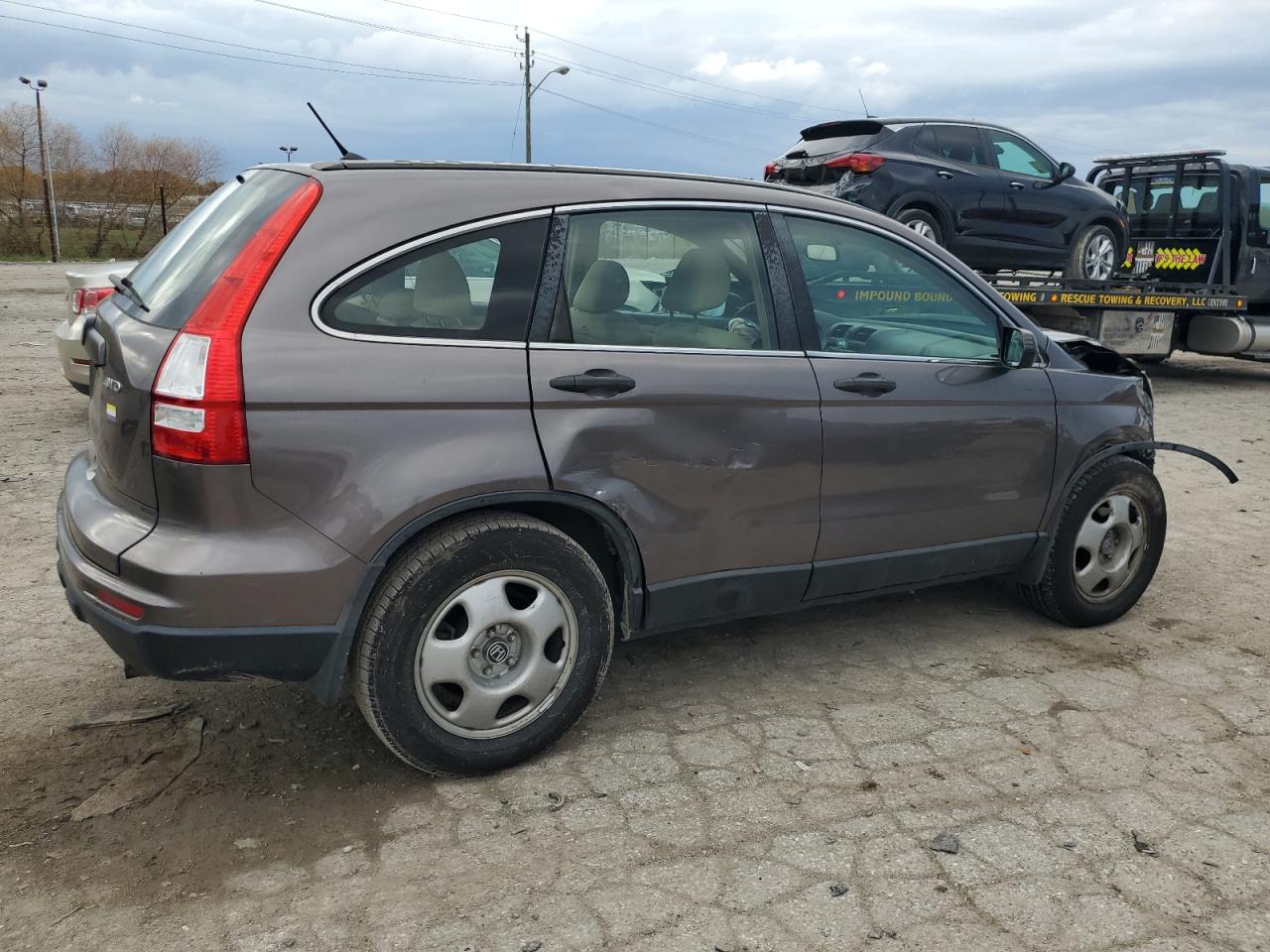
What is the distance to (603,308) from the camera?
10.9 feet

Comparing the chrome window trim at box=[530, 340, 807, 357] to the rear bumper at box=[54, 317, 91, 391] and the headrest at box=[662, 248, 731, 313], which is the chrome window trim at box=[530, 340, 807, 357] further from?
the rear bumper at box=[54, 317, 91, 391]

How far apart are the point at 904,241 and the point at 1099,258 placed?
850 centimetres

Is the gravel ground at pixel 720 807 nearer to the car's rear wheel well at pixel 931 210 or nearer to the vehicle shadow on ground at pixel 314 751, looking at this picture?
the vehicle shadow on ground at pixel 314 751

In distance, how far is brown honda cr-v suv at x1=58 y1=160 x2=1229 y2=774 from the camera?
110 inches

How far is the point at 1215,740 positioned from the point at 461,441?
268 centimetres

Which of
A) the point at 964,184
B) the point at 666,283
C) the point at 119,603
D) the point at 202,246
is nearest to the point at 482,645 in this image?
the point at 119,603

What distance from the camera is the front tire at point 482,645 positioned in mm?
2979

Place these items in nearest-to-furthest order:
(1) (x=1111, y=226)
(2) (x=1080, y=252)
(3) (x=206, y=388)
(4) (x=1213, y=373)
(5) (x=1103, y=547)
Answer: (3) (x=206, y=388) < (5) (x=1103, y=547) < (2) (x=1080, y=252) < (1) (x=1111, y=226) < (4) (x=1213, y=373)

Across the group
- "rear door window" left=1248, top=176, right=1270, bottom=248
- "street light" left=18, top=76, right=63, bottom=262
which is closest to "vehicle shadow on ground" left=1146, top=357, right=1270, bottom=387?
"rear door window" left=1248, top=176, right=1270, bottom=248

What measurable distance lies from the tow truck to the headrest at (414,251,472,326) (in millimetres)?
10085

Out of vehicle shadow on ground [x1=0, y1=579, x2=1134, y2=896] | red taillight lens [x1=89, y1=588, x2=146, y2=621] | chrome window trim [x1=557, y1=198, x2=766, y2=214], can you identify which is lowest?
vehicle shadow on ground [x1=0, y1=579, x2=1134, y2=896]

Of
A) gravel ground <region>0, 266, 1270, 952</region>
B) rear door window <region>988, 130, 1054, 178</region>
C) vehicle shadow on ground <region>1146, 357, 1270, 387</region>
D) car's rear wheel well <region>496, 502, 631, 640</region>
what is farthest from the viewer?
vehicle shadow on ground <region>1146, 357, 1270, 387</region>

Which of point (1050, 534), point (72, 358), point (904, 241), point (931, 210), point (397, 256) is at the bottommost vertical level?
point (1050, 534)

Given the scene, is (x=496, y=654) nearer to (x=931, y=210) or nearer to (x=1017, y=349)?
(x=1017, y=349)
